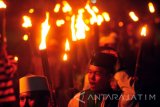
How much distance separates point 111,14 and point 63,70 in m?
5.98

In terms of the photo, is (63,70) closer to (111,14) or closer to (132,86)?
(132,86)

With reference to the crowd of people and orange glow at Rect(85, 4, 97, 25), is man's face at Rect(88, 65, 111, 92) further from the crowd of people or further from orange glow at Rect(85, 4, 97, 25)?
orange glow at Rect(85, 4, 97, 25)

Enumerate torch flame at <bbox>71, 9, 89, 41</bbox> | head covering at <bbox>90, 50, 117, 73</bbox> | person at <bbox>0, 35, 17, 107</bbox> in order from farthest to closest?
torch flame at <bbox>71, 9, 89, 41</bbox> < person at <bbox>0, 35, 17, 107</bbox> < head covering at <bbox>90, 50, 117, 73</bbox>

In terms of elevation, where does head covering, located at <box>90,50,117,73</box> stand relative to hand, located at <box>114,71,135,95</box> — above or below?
above

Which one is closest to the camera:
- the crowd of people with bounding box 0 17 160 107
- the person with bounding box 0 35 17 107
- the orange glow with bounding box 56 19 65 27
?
the crowd of people with bounding box 0 17 160 107

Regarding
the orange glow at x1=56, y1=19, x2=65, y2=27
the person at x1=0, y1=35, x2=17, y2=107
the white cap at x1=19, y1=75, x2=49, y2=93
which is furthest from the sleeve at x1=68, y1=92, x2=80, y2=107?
the orange glow at x1=56, y1=19, x2=65, y2=27

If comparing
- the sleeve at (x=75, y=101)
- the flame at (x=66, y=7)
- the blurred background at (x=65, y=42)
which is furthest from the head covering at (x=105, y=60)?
the flame at (x=66, y=7)

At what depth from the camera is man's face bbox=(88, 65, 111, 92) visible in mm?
6512

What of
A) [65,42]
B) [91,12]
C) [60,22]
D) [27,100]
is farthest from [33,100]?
[60,22]

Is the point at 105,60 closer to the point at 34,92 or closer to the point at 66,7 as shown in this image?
the point at 34,92

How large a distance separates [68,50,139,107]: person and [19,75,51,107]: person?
587 mm

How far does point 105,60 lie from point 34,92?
1221 mm

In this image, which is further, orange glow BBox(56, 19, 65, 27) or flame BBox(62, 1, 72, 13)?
orange glow BBox(56, 19, 65, 27)

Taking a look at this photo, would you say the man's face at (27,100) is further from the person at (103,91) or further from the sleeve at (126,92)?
the sleeve at (126,92)
